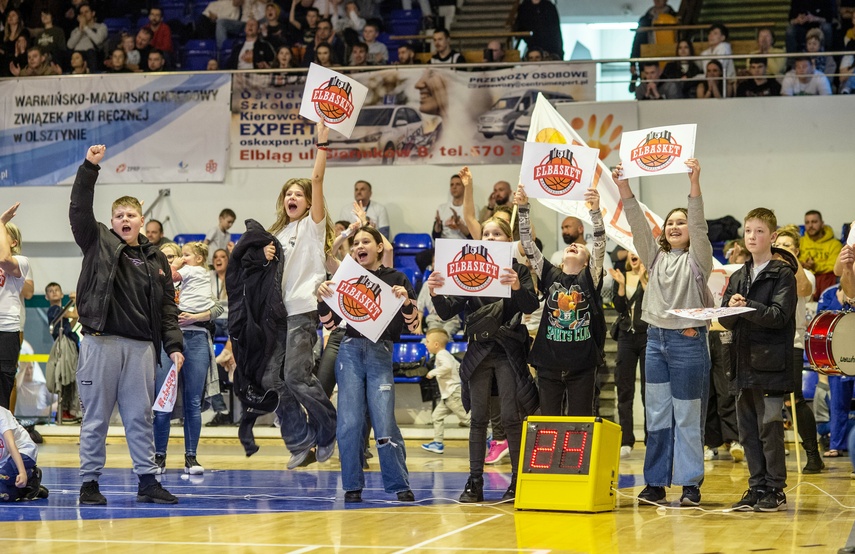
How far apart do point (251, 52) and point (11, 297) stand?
28.1ft

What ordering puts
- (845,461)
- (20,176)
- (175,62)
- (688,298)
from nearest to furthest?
(688,298)
(845,461)
(20,176)
(175,62)

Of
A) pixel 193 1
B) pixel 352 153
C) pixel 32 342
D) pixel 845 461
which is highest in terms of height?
pixel 193 1

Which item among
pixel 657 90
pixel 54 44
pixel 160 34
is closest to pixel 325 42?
pixel 160 34

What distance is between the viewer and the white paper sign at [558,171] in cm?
707

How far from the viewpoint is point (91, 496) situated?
21.7 feet

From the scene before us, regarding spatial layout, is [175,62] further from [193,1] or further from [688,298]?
[688,298]

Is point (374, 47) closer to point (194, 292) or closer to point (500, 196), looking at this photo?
point (500, 196)

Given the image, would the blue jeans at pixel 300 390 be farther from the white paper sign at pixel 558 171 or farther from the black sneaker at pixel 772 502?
the black sneaker at pixel 772 502

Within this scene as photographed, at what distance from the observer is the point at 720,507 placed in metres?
6.59

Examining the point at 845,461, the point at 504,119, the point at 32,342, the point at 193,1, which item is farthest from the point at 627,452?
the point at 193,1

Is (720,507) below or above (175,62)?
below

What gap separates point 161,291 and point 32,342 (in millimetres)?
7305

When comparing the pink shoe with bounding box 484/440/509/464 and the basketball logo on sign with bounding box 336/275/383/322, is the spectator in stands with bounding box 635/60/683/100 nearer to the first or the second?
the pink shoe with bounding box 484/440/509/464

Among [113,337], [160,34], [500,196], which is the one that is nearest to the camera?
[113,337]
